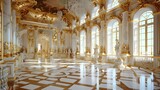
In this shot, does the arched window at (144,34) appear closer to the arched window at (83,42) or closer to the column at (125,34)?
the column at (125,34)

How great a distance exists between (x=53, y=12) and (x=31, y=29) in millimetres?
4612

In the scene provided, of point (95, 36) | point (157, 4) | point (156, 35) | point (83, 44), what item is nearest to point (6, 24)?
point (156, 35)

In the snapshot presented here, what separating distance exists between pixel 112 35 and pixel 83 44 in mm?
7690

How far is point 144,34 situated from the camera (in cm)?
1023

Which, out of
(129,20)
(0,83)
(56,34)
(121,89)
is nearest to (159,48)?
(129,20)

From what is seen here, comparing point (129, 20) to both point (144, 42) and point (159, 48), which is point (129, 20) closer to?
point (144, 42)

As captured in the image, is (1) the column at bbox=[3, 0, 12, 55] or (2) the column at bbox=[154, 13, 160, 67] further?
(2) the column at bbox=[154, 13, 160, 67]

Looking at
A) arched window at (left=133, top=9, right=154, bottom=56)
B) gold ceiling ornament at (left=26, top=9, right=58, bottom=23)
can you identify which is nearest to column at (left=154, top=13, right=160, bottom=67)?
arched window at (left=133, top=9, right=154, bottom=56)

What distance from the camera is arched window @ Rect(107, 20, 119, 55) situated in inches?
523

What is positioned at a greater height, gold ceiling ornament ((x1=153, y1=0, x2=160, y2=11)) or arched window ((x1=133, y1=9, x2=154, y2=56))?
gold ceiling ornament ((x1=153, y1=0, x2=160, y2=11))

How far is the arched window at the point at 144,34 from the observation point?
9641 mm

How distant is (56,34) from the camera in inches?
894

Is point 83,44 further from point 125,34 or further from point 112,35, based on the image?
point 125,34

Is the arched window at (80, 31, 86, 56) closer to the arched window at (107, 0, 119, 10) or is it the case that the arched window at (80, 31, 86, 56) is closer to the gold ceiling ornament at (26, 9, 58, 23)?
the gold ceiling ornament at (26, 9, 58, 23)
